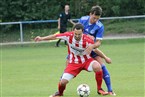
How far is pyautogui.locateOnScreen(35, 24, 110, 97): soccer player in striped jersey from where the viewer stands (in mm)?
9594

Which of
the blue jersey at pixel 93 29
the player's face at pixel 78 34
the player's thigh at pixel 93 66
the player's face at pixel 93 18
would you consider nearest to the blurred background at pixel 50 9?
the blue jersey at pixel 93 29

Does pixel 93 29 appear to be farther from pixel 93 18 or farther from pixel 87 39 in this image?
pixel 87 39

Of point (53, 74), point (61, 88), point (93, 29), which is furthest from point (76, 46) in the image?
point (53, 74)

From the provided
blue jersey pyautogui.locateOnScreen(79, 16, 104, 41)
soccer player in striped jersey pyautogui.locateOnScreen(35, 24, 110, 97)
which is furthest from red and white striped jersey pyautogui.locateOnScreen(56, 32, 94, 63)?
blue jersey pyautogui.locateOnScreen(79, 16, 104, 41)

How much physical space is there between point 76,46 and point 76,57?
273 mm

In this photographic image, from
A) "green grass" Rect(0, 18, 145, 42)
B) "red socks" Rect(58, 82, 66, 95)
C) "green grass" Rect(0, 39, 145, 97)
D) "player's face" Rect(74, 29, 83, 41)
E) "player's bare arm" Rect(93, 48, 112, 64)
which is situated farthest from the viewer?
"green grass" Rect(0, 18, 145, 42)

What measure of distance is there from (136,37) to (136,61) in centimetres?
900

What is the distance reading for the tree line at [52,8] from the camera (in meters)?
29.0

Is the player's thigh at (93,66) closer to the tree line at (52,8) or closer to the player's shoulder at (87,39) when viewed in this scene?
the player's shoulder at (87,39)

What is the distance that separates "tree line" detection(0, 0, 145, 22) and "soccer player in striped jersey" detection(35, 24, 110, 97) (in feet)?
63.2

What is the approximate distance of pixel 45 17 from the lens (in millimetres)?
29281

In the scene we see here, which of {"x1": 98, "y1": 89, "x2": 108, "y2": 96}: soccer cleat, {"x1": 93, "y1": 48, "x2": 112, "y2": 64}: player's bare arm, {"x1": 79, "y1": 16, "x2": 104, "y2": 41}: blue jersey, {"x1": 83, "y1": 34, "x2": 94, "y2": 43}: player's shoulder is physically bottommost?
{"x1": 98, "y1": 89, "x2": 108, "y2": 96}: soccer cleat

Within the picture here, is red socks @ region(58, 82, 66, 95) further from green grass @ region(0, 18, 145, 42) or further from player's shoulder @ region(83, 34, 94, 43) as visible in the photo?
green grass @ region(0, 18, 145, 42)

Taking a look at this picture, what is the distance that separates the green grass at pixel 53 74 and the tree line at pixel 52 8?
8.59m
